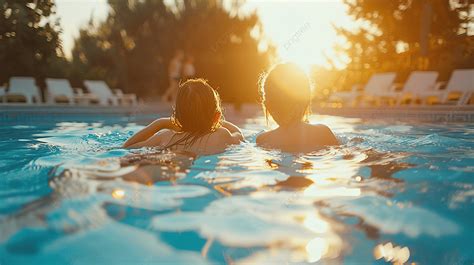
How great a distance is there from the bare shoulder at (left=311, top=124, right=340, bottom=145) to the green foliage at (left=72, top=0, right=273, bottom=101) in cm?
1630

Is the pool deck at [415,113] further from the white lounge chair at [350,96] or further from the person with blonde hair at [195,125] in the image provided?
the person with blonde hair at [195,125]

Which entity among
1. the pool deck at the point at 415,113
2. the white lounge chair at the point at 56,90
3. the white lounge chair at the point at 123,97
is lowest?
the pool deck at the point at 415,113

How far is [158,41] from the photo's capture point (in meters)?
22.4

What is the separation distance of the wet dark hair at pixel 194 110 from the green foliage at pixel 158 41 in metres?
16.7

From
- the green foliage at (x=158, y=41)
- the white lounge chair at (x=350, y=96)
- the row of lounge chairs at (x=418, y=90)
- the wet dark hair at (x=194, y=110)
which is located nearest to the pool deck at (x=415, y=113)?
the row of lounge chairs at (x=418, y=90)

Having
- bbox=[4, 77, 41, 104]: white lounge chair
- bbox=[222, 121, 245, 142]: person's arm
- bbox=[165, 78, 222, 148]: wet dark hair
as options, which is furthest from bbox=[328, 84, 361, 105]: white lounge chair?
bbox=[165, 78, 222, 148]: wet dark hair

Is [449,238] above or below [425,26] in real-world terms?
below

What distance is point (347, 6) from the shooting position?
1498 centimetres

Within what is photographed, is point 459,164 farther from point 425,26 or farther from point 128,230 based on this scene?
point 425,26

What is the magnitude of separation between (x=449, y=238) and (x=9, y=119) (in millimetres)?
8598

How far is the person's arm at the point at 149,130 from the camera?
3.90 metres

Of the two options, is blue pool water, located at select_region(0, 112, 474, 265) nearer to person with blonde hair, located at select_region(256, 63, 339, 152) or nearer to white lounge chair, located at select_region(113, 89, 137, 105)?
person with blonde hair, located at select_region(256, 63, 339, 152)

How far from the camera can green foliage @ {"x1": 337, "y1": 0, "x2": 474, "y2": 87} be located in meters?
13.5

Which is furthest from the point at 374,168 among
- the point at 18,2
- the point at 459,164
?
the point at 18,2
